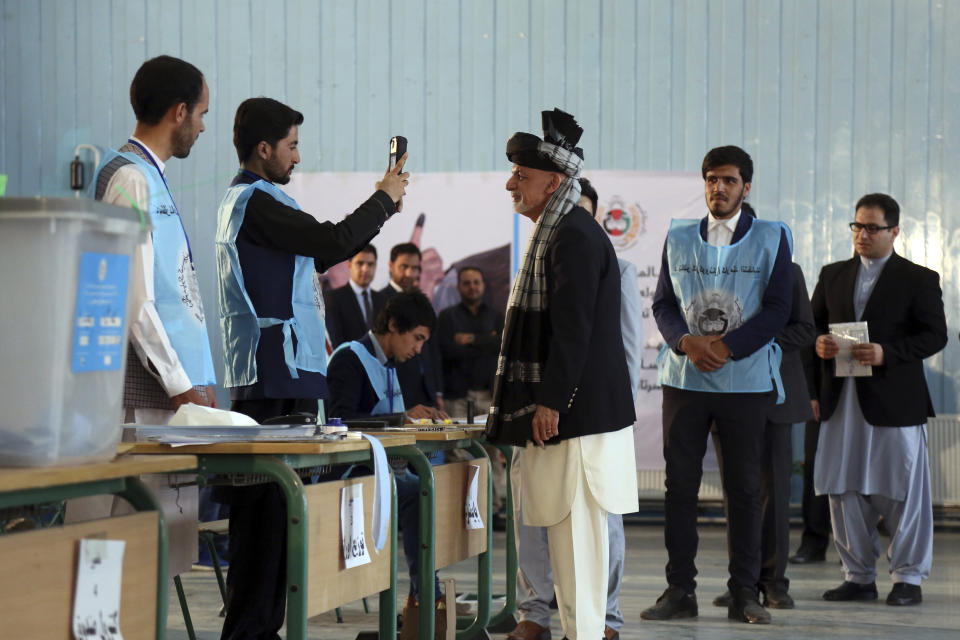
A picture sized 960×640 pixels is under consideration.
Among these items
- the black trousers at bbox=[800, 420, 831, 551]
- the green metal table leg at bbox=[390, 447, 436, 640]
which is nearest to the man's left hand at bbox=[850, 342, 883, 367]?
the black trousers at bbox=[800, 420, 831, 551]

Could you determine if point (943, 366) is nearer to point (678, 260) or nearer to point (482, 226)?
point (482, 226)

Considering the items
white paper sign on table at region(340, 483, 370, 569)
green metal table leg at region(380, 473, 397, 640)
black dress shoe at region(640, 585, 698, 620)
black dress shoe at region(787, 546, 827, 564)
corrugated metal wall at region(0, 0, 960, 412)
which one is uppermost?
corrugated metal wall at region(0, 0, 960, 412)

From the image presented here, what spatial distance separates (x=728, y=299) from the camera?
3.86 m

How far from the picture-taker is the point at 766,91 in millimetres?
6660

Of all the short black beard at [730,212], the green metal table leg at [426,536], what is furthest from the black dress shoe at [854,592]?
the green metal table leg at [426,536]

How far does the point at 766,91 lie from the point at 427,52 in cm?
205

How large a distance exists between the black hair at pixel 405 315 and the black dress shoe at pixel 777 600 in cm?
158

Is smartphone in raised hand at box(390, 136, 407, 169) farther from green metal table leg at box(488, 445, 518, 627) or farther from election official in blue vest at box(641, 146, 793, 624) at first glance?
election official in blue vest at box(641, 146, 793, 624)

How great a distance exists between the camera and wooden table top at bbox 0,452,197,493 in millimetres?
1218

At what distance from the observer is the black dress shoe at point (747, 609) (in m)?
3.76

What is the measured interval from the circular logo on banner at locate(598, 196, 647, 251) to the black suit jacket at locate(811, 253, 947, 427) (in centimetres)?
224

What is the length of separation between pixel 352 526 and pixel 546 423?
67 cm

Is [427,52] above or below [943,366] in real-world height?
above

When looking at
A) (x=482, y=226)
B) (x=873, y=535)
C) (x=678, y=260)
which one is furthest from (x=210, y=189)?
(x=873, y=535)
